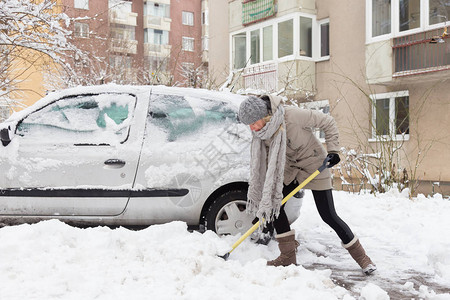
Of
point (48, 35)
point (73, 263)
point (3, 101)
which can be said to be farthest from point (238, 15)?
point (73, 263)

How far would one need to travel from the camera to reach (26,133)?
4.75 metres

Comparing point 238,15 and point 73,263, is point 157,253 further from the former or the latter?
point 238,15

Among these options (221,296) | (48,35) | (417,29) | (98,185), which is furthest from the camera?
(417,29)

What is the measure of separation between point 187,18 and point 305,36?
86.0 ft

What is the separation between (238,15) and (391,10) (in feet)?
24.4

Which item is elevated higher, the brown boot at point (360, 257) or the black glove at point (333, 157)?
the black glove at point (333, 157)

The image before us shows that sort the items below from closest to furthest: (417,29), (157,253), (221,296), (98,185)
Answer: (221,296)
(157,253)
(98,185)
(417,29)

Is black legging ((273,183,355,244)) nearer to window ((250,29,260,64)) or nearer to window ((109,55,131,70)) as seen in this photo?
window ((109,55,131,70))

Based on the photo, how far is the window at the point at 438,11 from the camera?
42.7 ft

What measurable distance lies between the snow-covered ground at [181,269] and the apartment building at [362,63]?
6.33 meters

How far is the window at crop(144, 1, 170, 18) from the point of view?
128 feet

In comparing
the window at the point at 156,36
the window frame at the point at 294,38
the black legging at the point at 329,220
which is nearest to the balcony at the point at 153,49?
the window at the point at 156,36

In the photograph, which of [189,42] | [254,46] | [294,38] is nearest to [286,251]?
[294,38]

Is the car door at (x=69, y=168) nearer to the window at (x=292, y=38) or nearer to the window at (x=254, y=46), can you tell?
the window at (x=292, y=38)
